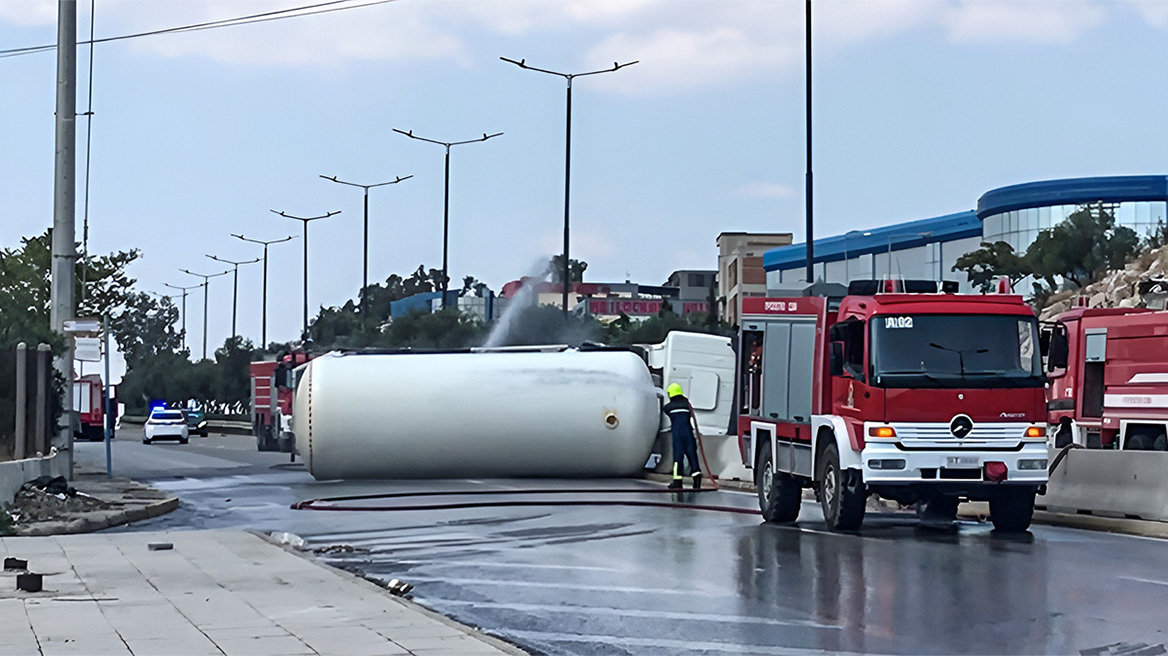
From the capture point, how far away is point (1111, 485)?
19.7m

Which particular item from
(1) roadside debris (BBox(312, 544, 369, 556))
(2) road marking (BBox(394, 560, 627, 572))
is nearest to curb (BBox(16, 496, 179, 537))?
(1) roadside debris (BBox(312, 544, 369, 556))

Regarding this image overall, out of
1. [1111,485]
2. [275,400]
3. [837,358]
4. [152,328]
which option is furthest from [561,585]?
[152,328]

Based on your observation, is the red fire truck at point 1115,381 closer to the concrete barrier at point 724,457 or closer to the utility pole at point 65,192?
the concrete barrier at point 724,457

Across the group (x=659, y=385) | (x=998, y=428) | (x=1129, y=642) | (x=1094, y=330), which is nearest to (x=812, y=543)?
(x=998, y=428)

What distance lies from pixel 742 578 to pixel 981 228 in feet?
342

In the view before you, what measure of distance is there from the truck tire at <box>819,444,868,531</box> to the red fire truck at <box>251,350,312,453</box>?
23532 millimetres

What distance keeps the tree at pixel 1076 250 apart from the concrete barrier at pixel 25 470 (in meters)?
61.4

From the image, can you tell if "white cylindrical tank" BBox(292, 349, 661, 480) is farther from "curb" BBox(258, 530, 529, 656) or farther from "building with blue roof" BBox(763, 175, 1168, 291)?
"building with blue roof" BBox(763, 175, 1168, 291)

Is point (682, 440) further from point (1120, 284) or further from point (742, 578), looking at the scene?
point (1120, 284)

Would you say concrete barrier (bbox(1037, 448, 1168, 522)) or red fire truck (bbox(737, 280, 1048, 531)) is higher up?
red fire truck (bbox(737, 280, 1048, 531))

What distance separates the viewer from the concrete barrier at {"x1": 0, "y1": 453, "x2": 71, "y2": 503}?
852 inches

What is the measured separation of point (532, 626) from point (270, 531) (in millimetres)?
9157

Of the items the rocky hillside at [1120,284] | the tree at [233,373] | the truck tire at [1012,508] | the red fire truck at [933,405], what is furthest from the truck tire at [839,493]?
the tree at [233,373]

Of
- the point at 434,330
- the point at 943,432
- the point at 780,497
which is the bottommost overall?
the point at 780,497
